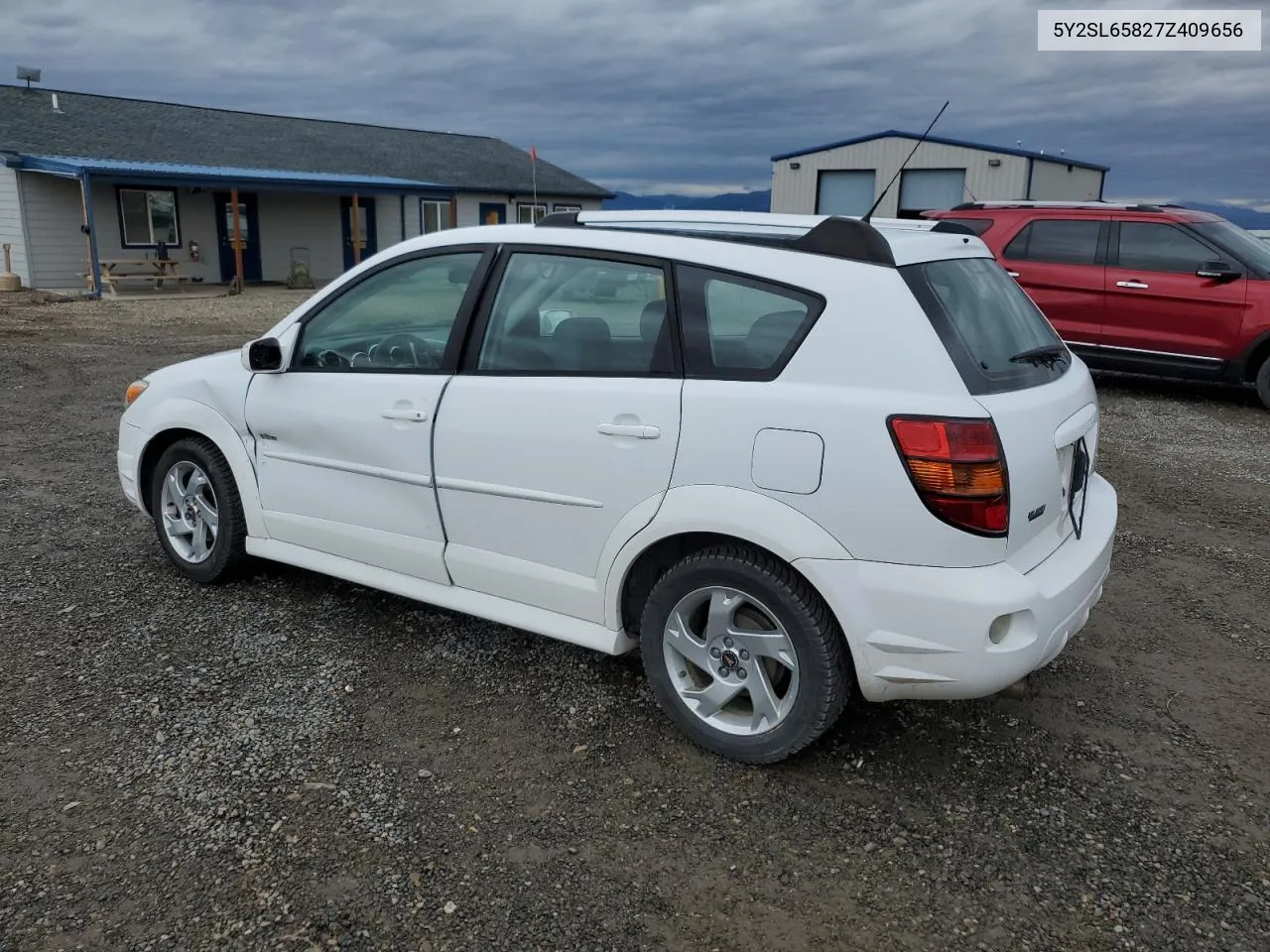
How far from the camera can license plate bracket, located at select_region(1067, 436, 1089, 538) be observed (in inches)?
129

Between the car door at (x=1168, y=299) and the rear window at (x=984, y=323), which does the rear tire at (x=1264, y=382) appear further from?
the rear window at (x=984, y=323)

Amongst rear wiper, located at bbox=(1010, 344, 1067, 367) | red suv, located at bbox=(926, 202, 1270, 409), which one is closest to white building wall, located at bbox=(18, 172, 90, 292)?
red suv, located at bbox=(926, 202, 1270, 409)

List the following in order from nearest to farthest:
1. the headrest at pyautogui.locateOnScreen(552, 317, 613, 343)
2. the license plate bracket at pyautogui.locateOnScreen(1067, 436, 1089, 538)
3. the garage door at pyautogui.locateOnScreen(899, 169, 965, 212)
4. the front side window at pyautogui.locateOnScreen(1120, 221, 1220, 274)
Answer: the license plate bracket at pyautogui.locateOnScreen(1067, 436, 1089, 538), the headrest at pyautogui.locateOnScreen(552, 317, 613, 343), the front side window at pyautogui.locateOnScreen(1120, 221, 1220, 274), the garage door at pyautogui.locateOnScreen(899, 169, 965, 212)

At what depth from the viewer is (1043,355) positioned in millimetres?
3469

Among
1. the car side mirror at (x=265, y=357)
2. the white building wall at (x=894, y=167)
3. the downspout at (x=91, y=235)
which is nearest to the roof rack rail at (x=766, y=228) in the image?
the car side mirror at (x=265, y=357)

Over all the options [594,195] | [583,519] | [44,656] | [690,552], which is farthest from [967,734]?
[594,195]

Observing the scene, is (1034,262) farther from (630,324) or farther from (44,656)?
(44,656)

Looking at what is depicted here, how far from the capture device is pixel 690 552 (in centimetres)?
330

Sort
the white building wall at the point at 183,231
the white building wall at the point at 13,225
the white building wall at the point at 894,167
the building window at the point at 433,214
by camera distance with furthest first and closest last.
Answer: the building window at the point at 433,214, the white building wall at the point at 894,167, the white building wall at the point at 183,231, the white building wall at the point at 13,225

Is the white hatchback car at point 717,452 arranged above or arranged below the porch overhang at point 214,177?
below

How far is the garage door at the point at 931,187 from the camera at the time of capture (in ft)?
86.1

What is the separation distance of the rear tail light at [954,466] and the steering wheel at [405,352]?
1853 millimetres

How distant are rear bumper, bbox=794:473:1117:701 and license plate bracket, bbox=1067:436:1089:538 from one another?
0.36m

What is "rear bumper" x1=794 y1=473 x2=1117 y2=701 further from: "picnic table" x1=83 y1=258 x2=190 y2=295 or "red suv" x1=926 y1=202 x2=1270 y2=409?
"picnic table" x1=83 y1=258 x2=190 y2=295
